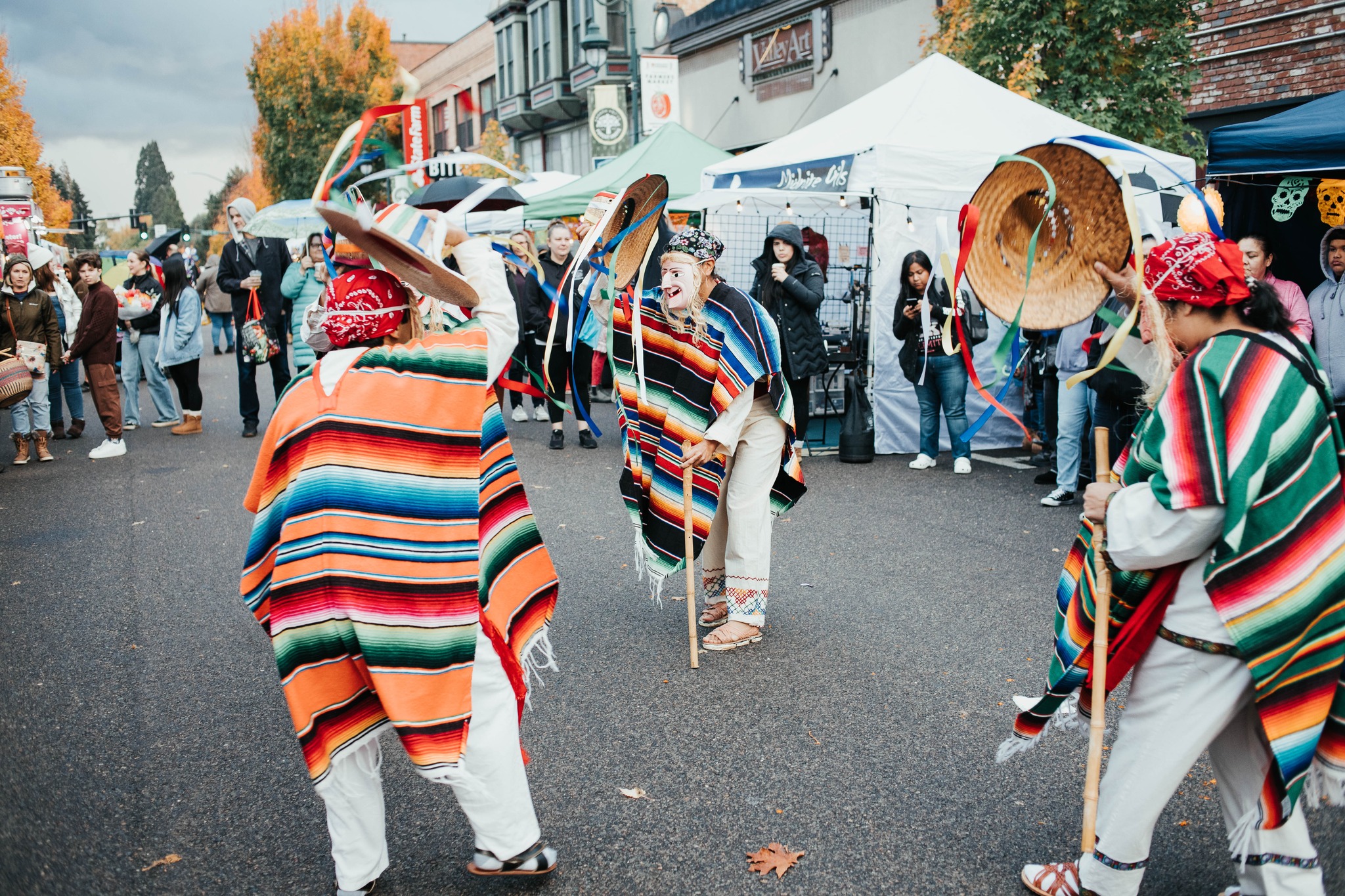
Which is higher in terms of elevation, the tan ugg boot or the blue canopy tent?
the blue canopy tent

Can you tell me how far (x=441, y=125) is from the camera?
45.8m

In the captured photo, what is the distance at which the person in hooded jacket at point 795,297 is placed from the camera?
8516 millimetres

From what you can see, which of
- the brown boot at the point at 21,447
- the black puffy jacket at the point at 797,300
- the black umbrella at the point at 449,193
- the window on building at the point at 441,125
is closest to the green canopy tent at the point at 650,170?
the black umbrella at the point at 449,193

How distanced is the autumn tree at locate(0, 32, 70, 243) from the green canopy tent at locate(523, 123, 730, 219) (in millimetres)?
16343

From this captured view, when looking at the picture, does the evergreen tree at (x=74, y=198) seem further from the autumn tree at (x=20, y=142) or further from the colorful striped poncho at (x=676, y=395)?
the colorful striped poncho at (x=676, y=395)

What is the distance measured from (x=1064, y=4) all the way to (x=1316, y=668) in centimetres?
1104

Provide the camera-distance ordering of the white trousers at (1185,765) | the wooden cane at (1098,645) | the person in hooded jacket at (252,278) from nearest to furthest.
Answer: the white trousers at (1185,765)
the wooden cane at (1098,645)
the person in hooded jacket at (252,278)

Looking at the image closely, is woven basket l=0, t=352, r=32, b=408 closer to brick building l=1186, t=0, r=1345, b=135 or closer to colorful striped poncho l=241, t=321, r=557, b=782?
colorful striped poncho l=241, t=321, r=557, b=782

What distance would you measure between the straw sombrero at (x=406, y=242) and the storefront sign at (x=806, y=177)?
6984 mm

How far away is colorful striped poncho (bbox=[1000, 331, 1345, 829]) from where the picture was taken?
2.25 m

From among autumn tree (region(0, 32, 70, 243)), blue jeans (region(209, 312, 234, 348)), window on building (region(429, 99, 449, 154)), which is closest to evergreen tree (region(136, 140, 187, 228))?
window on building (region(429, 99, 449, 154))

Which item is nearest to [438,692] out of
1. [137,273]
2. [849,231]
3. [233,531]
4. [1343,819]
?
[1343,819]

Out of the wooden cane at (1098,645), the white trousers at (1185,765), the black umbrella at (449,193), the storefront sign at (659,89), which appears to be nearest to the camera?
the white trousers at (1185,765)

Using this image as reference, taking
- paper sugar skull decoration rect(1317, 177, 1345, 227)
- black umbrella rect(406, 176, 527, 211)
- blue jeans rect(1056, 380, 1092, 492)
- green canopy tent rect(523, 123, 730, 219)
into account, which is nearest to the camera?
paper sugar skull decoration rect(1317, 177, 1345, 227)
